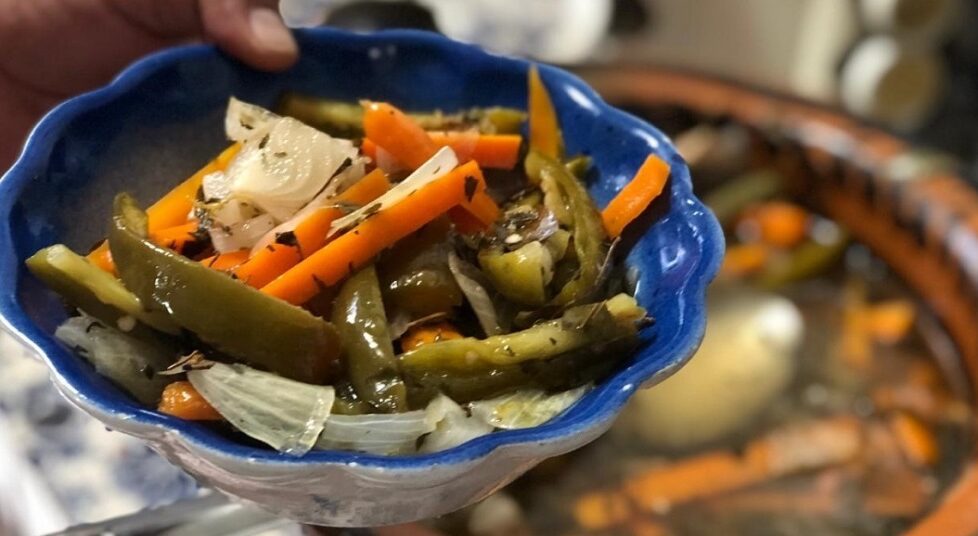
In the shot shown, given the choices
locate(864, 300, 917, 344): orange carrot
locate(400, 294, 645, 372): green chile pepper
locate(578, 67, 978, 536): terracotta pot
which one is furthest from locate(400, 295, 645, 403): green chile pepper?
locate(864, 300, 917, 344): orange carrot

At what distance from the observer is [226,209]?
706 millimetres

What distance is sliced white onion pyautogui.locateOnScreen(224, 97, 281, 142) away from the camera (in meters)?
0.77

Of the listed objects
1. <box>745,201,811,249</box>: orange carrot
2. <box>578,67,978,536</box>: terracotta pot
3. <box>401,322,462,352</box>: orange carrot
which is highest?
<box>401,322,462,352</box>: orange carrot

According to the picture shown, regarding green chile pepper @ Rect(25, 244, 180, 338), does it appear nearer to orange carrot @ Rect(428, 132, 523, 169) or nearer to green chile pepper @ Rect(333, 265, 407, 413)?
green chile pepper @ Rect(333, 265, 407, 413)

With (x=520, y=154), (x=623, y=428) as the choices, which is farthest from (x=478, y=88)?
(x=623, y=428)

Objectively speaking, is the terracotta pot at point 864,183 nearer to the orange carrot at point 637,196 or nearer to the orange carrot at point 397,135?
the orange carrot at point 637,196

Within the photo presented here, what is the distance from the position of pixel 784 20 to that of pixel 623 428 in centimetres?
171

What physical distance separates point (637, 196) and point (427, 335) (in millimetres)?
226

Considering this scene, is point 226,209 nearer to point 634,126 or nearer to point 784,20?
point 634,126

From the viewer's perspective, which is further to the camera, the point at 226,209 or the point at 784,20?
the point at 784,20

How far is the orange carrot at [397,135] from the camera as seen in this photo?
30.0 inches

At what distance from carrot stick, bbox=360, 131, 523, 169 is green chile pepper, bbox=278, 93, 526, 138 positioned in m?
0.03

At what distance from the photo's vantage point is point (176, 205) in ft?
2.52

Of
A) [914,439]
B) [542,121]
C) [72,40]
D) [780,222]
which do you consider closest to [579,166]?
[542,121]
